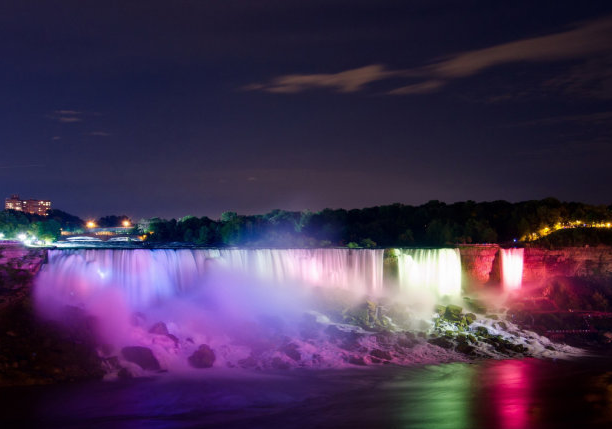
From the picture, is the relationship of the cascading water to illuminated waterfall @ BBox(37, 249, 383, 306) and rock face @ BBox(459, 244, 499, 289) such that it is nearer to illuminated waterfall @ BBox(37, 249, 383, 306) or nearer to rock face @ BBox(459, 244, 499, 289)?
illuminated waterfall @ BBox(37, 249, 383, 306)

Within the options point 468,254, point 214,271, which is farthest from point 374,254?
point 214,271

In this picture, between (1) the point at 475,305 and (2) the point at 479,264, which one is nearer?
(1) the point at 475,305

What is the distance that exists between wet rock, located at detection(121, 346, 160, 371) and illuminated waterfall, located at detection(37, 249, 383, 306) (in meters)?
5.45

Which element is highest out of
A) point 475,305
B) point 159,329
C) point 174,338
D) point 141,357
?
point 159,329

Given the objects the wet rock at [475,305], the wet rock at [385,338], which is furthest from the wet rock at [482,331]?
the wet rock at [385,338]

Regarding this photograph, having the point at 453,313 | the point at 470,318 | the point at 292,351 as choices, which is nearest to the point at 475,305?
the point at 470,318

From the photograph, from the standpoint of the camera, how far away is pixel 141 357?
2686cm

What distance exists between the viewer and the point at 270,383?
2567 cm

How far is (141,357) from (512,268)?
29635 millimetres

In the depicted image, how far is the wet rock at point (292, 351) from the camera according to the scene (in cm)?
2888

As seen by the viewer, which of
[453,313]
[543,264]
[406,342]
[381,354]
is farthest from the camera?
[543,264]

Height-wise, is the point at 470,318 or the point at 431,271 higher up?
the point at 431,271

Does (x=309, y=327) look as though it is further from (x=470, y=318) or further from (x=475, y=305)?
(x=475, y=305)

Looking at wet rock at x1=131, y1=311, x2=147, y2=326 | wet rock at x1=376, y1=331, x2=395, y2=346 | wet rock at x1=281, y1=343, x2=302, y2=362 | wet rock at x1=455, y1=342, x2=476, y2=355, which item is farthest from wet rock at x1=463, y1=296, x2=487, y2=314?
wet rock at x1=131, y1=311, x2=147, y2=326
